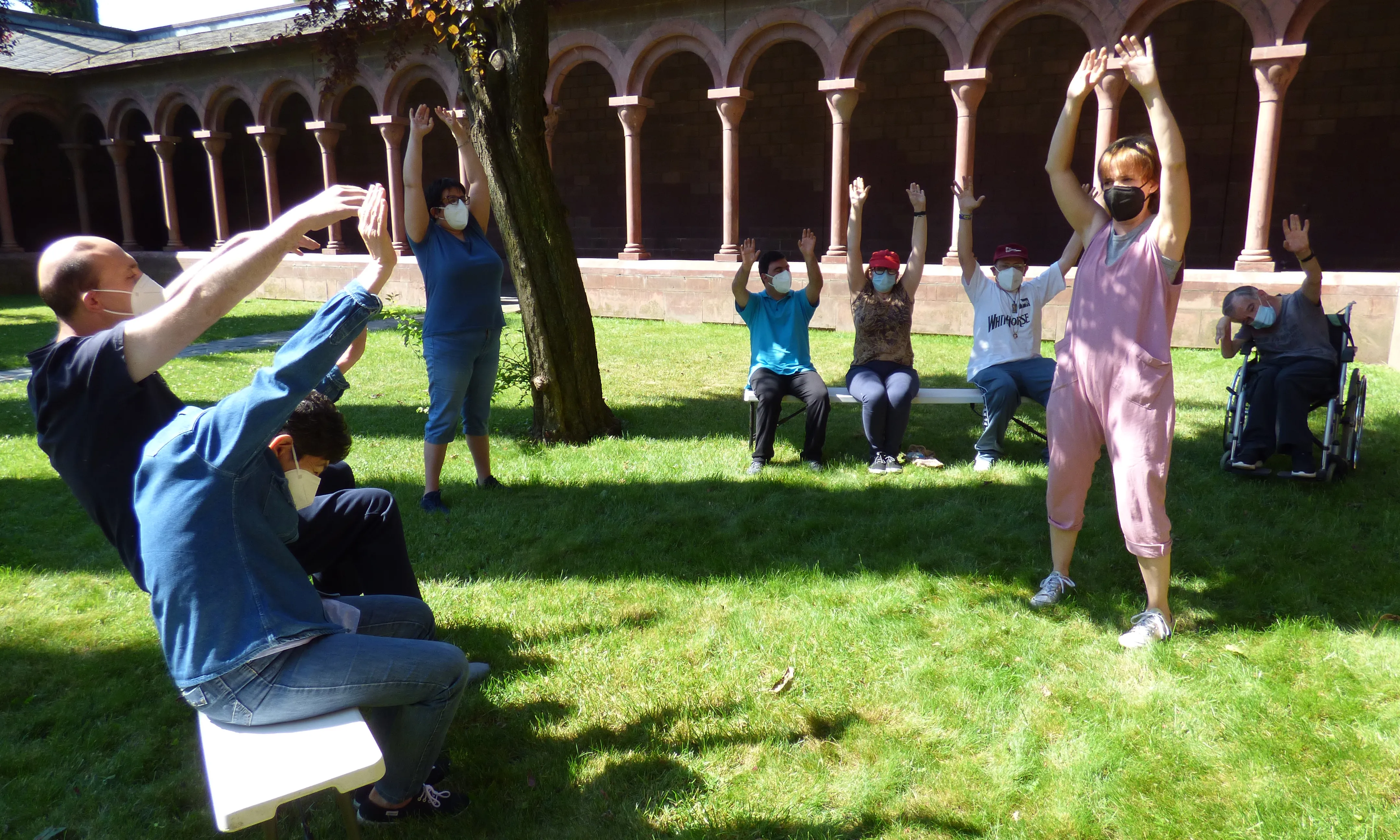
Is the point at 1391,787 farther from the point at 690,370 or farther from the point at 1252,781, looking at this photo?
the point at 690,370

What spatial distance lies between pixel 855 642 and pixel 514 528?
6.79ft

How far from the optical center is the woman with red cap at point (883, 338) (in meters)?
5.72

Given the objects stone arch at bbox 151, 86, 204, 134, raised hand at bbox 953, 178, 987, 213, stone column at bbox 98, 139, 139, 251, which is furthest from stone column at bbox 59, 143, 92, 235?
raised hand at bbox 953, 178, 987, 213

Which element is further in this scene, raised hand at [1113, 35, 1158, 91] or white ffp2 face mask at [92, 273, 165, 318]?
raised hand at [1113, 35, 1158, 91]

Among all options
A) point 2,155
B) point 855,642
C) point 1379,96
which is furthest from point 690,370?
point 2,155

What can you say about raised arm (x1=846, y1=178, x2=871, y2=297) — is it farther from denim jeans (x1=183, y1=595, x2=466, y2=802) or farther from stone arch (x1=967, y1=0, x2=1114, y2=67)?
stone arch (x1=967, y1=0, x2=1114, y2=67)

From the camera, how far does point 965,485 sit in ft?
17.7

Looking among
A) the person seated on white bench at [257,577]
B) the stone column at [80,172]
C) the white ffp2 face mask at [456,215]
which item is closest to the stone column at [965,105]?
the white ffp2 face mask at [456,215]

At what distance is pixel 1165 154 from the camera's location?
2.99 metres

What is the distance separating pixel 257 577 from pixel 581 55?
13.5 meters

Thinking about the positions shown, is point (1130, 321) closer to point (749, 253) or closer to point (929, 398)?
point (929, 398)

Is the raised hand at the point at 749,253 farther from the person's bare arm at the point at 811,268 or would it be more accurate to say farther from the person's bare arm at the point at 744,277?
the person's bare arm at the point at 811,268

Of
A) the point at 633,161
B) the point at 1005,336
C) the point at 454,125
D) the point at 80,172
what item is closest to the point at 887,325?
the point at 1005,336

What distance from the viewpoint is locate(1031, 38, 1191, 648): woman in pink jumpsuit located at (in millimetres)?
3109
